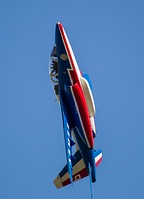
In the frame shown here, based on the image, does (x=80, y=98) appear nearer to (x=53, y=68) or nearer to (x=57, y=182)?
(x=53, y=68)

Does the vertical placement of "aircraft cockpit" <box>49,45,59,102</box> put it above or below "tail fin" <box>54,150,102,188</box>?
above

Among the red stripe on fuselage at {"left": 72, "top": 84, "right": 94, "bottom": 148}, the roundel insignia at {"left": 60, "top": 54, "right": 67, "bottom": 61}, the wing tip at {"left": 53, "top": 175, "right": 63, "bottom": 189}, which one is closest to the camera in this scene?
the red stripe on fuselage at {"left": 72, "top": 84, "right": 94, "bottom": 148}

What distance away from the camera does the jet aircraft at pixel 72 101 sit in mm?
21859

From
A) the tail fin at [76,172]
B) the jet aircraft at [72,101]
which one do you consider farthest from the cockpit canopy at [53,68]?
the tail fin at [76,172]

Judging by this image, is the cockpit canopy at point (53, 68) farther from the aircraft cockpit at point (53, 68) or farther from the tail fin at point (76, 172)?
the tail fin at point (76, 172)

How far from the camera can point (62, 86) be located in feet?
74.6

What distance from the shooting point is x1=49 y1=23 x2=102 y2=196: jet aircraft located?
21859mm

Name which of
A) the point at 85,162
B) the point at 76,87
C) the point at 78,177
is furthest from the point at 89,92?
the point at 78,177

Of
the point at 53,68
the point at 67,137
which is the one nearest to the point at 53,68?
the point at 53,68

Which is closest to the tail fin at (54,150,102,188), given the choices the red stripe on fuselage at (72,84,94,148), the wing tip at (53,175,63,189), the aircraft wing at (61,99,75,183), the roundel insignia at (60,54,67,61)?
the wing tip at (53,175,63,189)

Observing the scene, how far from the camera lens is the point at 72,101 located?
22.3 metres

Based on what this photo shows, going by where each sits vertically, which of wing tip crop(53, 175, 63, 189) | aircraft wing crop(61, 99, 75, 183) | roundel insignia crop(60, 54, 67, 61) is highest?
roundel insignia crop(60, 54, 67, 61)

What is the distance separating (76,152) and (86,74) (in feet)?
17.0

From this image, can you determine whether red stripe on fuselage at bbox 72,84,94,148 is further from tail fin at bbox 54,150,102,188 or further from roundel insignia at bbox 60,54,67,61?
tail fin at bbox 54,150,102,188
